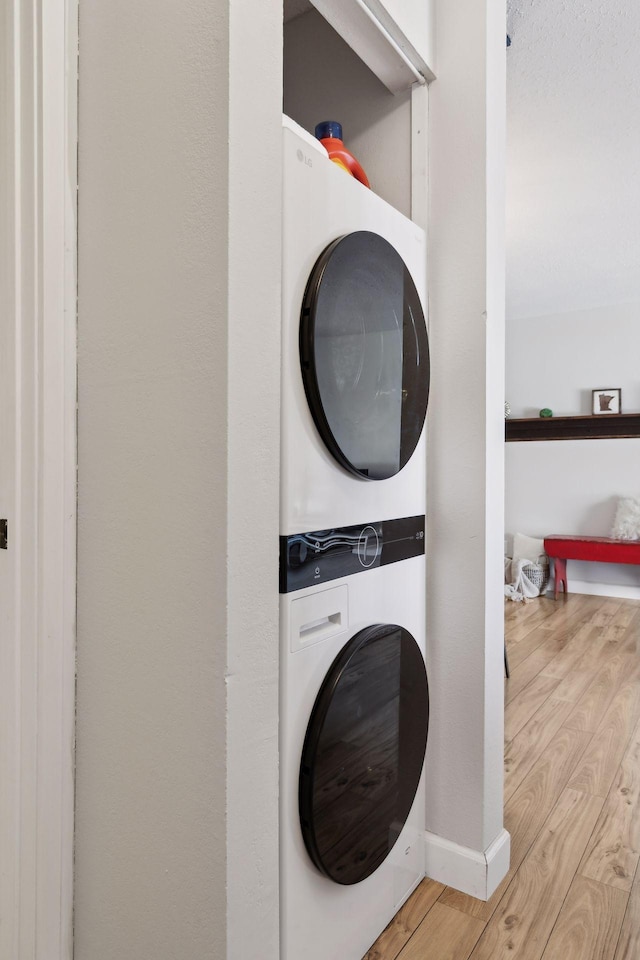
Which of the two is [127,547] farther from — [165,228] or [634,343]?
[634,343]

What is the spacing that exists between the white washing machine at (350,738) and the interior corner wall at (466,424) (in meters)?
0.10

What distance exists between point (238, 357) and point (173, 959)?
0.89 m

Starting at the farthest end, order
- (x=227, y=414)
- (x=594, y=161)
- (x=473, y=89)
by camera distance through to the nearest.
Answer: (x=594, y=161) → (x=473, y=89) → (x=227, y=414)

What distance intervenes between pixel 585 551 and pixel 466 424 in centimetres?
393

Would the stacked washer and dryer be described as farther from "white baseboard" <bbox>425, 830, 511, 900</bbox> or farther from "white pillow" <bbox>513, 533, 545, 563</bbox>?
"white pillow" <bbox>513, 533, 545, 563</bbox>

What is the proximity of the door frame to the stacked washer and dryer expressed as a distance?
0.38 metres

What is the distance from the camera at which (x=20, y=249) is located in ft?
3.25

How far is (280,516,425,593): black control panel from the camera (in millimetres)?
1030

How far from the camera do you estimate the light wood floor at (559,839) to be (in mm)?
1336

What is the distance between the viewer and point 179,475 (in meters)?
0.86

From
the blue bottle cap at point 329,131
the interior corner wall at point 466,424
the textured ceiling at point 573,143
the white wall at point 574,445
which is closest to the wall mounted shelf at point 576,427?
the white wall at point 574,445

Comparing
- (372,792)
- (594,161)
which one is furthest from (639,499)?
(372,792)

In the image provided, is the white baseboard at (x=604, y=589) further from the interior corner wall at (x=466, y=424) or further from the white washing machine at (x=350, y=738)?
the white washing machine at (x=350, y=738)

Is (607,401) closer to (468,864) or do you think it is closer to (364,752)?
(468,864)
